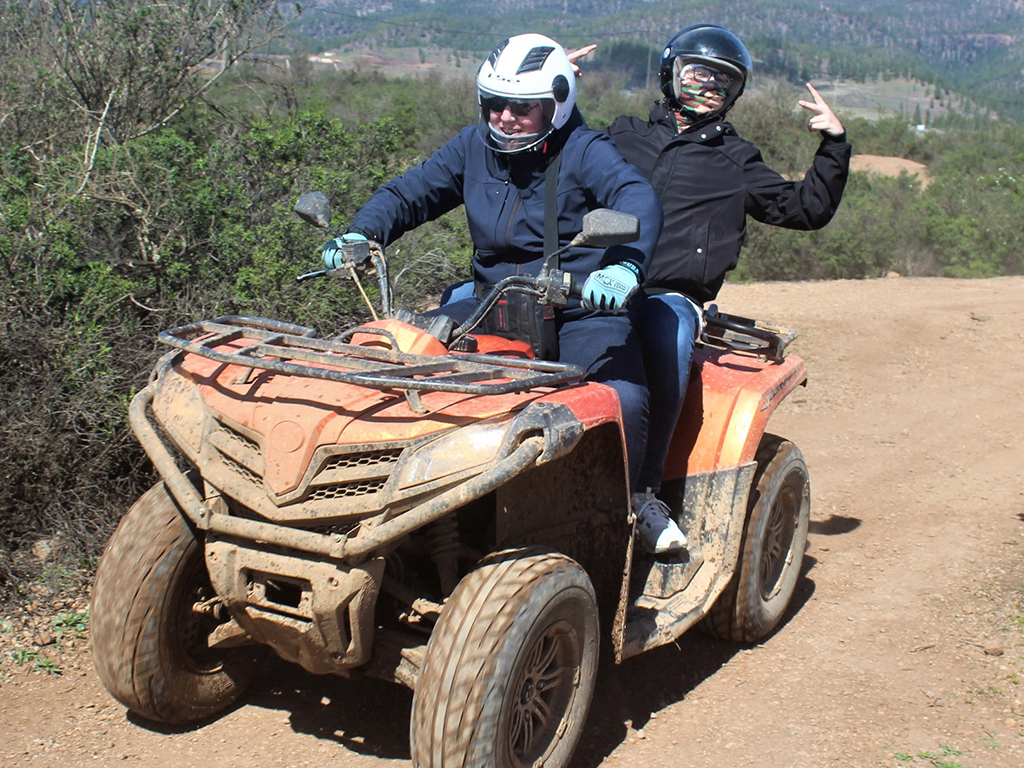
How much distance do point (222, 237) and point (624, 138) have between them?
2.46 metres

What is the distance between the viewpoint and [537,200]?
4062 mm

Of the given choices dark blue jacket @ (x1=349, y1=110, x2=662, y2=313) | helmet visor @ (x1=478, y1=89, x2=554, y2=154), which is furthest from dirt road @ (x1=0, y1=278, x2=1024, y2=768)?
helmet visor @ (x1=478, y1=89, x2=554, y2=154)

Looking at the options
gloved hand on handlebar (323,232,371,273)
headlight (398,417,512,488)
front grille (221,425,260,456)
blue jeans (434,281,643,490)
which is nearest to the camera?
headlight (398,417,512,488)

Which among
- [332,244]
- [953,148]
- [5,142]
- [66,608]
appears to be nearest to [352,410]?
[332,244]

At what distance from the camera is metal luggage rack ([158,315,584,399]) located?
300 cm

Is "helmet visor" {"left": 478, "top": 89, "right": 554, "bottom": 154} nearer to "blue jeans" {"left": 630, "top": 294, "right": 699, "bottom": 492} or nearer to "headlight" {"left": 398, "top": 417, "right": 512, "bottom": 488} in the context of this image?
"blue jeans" {"left": 630, "top": 294, "right": 699, "bottom": 492}

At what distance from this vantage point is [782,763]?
3688 mm

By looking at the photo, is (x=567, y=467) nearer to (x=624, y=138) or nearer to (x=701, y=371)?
(x=701, y=371)

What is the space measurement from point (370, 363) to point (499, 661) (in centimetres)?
90

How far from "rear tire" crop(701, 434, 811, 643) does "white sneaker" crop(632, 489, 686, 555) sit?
46 centimetres

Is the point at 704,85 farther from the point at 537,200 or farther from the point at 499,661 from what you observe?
the point at 499,661

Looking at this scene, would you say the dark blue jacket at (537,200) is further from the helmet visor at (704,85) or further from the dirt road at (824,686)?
the dirt road at (824,686)

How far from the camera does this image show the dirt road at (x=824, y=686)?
3758mm

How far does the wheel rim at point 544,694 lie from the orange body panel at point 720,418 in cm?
114
